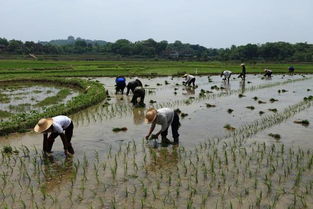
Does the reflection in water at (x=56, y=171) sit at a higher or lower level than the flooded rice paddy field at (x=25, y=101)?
lower

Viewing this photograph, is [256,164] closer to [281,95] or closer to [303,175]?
[303,175]

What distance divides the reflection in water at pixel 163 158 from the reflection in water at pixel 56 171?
1.75 m

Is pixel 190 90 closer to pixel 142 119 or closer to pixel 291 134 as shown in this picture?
pixel 142 119

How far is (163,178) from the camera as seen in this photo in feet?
21.7

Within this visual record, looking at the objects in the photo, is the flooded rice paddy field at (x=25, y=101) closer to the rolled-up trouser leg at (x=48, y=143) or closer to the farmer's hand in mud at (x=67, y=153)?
the rolled-up trouser leg at (x=48, y=143)

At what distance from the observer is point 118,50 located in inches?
3701

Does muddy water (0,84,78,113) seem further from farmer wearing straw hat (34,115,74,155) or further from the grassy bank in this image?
the grassy bank

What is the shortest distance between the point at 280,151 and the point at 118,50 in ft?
290

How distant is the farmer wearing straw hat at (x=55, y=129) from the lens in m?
7.08

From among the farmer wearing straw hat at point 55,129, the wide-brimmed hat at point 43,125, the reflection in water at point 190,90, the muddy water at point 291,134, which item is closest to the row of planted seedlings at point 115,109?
the reflection in water at point 190,90

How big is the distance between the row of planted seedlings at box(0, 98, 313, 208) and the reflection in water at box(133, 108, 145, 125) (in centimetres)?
314

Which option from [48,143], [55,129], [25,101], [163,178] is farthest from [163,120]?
[25,101]

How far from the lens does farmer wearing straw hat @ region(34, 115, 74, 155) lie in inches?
279

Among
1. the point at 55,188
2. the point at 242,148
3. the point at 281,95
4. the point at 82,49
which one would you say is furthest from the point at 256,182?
the point at 82,49
